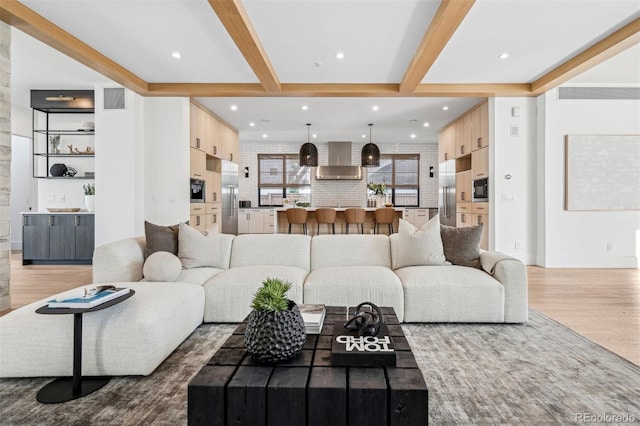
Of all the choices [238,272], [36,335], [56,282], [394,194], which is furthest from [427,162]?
[36,335]

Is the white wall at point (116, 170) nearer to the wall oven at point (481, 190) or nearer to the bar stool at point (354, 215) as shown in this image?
the bar stool at point (354, 215)

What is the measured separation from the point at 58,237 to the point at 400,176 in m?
8.23

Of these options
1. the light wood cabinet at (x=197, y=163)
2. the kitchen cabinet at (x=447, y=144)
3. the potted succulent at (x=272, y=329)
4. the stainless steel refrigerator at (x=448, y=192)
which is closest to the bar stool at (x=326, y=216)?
the light wood cabinet at (x=197, y=163)

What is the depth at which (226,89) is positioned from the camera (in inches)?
204

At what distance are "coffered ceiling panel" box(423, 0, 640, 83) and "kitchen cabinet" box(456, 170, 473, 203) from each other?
2.02 m

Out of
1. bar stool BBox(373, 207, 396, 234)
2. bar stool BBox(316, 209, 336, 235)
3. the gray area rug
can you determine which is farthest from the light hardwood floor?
bar stool BBox(316, 209, 336, 235)

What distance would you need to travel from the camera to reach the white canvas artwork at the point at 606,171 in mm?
5246

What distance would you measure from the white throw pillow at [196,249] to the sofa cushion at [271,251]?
0.22 metres

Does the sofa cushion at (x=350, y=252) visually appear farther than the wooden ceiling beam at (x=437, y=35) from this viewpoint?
Yes

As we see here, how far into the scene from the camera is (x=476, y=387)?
1818mm

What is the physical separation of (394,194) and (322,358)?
919cm

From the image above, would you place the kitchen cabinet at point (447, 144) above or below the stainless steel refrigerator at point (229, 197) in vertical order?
above

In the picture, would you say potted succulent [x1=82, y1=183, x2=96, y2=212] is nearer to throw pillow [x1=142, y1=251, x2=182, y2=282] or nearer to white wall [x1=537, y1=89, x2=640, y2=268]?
throw pillow [x1=142, y1=251, x2=182, y2=282]

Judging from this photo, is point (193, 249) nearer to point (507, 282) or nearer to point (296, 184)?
point (507, 282)
